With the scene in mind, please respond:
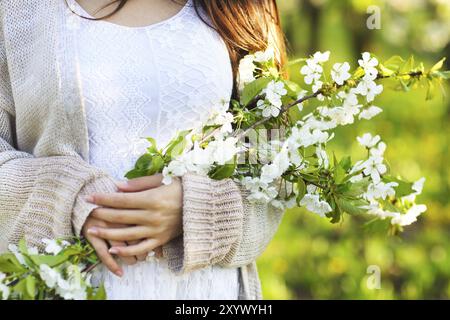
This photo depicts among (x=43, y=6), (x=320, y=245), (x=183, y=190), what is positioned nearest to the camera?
(x=183, y=190)

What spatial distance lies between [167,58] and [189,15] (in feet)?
0.44

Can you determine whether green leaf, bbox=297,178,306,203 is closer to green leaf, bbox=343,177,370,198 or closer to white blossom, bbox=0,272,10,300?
green leaf, bbox=343,177,370,198

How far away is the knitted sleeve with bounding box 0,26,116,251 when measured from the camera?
136 centimetres

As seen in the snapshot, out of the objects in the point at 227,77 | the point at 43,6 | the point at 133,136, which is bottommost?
the point at 133,136

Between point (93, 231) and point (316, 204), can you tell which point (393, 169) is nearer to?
point (316, 204)

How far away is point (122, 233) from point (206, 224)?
0.14 meters

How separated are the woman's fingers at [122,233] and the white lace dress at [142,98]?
72 mm

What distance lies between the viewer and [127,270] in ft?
4.53

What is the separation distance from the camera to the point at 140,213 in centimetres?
134

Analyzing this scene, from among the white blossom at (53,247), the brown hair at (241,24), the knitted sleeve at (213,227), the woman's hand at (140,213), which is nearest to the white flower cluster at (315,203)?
the knitted sleeve at (213,227)

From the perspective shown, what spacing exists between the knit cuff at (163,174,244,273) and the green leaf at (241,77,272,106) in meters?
0.15

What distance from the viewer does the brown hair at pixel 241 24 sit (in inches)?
61.4
